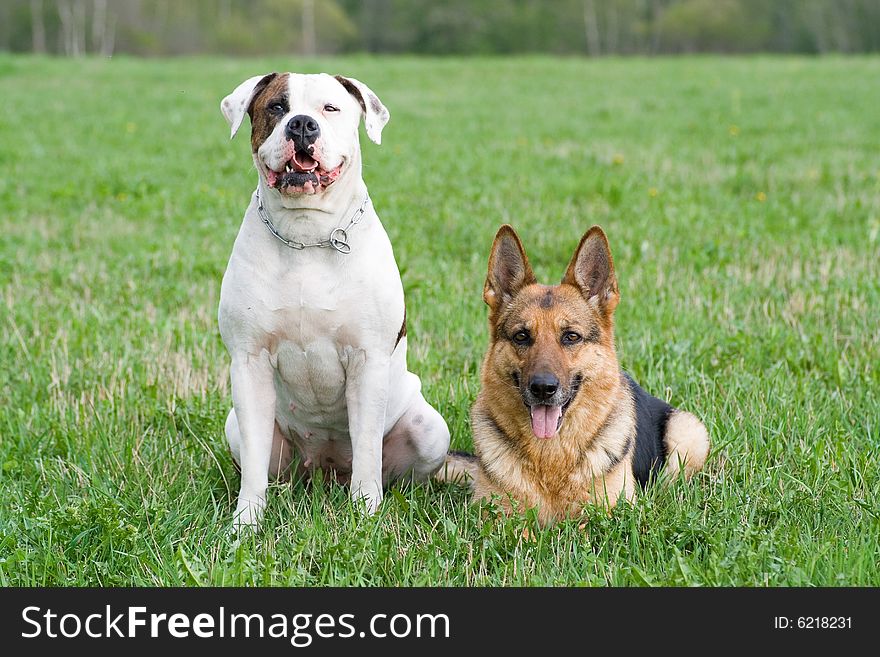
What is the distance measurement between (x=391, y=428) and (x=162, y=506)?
107 centimetres

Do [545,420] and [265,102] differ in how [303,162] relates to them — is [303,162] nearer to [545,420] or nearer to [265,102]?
[265,102]

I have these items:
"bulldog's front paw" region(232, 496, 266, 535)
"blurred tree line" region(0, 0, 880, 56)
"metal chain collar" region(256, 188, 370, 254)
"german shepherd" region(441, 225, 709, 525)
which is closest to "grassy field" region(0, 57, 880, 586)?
"bulldog's front paw" region(232, 496, 266, 535)

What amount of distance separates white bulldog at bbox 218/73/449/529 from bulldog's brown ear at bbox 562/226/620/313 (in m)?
0.77

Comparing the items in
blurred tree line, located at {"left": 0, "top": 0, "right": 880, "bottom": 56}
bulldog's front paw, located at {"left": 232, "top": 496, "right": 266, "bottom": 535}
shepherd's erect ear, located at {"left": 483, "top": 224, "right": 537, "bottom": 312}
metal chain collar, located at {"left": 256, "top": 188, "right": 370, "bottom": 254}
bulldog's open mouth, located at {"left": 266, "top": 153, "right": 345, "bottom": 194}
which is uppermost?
blurred tree line, located at {"left": 0, "top": 0, "right": 880, "bottom": 56}

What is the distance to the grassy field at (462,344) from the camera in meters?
3.46

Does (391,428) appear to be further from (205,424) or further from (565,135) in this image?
(565,135)

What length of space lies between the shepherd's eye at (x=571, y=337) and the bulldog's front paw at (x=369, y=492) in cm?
101

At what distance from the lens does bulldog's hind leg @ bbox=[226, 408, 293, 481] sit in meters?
4.14

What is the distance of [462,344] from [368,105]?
2.06 m

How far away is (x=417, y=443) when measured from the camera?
427 cm

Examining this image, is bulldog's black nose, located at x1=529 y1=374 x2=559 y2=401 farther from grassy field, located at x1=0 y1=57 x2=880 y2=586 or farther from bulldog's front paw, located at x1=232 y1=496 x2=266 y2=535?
bulldog's front paw, located at x1=232 y1=496 x2=266 y2=535

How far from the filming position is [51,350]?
557 cm
